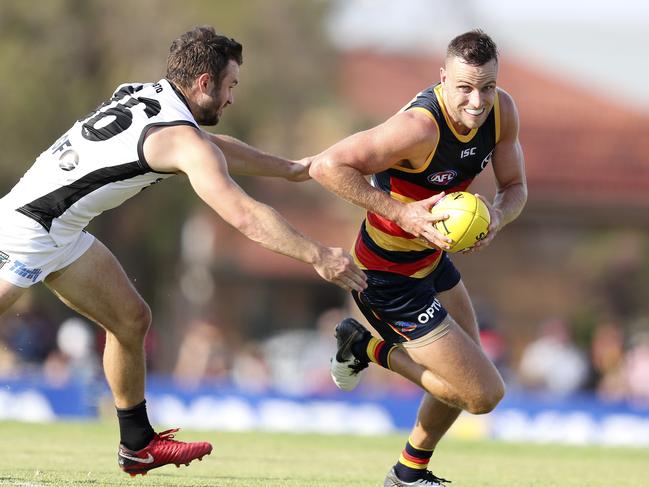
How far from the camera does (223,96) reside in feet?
24.3

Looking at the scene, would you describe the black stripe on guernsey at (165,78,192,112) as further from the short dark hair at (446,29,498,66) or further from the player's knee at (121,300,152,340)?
the short dark hair at (446,29,498,66)

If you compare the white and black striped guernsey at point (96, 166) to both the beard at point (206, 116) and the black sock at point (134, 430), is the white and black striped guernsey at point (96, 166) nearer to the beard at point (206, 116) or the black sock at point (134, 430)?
the beard at point (206, 116)

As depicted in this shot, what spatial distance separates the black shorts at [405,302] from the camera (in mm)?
7660

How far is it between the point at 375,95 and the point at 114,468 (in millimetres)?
32326

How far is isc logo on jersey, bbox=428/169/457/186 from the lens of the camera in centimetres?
760

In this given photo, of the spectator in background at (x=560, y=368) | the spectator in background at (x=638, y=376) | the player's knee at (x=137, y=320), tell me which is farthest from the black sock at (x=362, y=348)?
the spectator in background at (x=560, y=368)

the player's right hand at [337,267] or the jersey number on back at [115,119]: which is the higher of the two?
the jersey number on back at [115,119]

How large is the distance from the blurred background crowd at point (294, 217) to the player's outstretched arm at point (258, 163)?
31.3 feet

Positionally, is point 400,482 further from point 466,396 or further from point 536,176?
point 536,176

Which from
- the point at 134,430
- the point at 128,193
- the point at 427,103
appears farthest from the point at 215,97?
the point at 134,430

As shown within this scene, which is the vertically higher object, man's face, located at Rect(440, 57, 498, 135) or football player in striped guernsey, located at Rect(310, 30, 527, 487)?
man's face, located at Rect(440, 57, 498, 135)

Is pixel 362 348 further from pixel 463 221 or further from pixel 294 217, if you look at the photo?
pixel 294 217

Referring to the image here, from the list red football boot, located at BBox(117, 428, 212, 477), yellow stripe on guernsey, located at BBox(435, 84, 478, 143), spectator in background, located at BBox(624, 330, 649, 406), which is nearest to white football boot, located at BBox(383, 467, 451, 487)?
red football boot, located at BBox(117, 428, 212, 477)

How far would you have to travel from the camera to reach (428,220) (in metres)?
7.28
